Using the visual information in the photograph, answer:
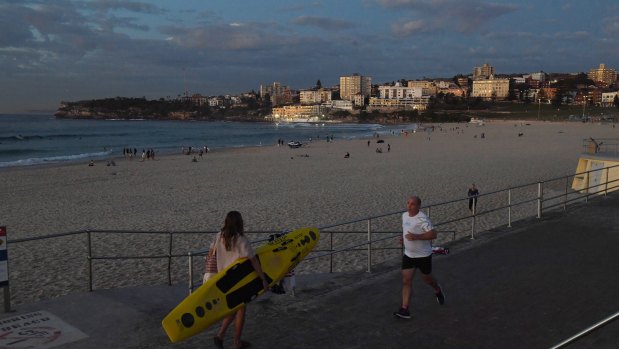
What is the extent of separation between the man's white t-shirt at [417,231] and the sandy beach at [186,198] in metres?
5.12

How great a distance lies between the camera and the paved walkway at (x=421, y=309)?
468cm

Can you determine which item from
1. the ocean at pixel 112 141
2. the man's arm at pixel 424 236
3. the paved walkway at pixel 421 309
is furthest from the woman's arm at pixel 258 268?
the ocean at pixel 112 141

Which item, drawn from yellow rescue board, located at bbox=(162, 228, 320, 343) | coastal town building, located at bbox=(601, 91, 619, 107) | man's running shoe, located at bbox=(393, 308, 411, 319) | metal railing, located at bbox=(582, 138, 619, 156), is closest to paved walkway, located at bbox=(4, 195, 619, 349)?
man's running shoe, located at bbox=(393, 308, 411, 319)

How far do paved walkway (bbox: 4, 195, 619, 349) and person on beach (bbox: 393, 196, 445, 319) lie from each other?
29 centimetres

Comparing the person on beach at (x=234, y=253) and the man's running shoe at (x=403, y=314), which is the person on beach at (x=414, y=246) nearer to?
the man's running shoe at (x=403, y=314)

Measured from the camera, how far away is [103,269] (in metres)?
10.0

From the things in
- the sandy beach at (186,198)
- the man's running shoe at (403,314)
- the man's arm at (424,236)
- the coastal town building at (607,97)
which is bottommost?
the sandy beach at (186,198)

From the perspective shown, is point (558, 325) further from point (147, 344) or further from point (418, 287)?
point (147, 344)

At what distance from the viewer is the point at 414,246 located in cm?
531

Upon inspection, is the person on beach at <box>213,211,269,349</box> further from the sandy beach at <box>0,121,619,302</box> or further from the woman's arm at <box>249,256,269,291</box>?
the sandy beach at <box>0,121,619,302</box>

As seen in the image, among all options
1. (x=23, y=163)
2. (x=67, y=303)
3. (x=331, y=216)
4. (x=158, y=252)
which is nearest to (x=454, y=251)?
(x=67, y=303)

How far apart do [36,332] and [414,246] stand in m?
3.79

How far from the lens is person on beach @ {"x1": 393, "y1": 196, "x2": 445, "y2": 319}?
5.18 metres

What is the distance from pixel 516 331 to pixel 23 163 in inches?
1747
